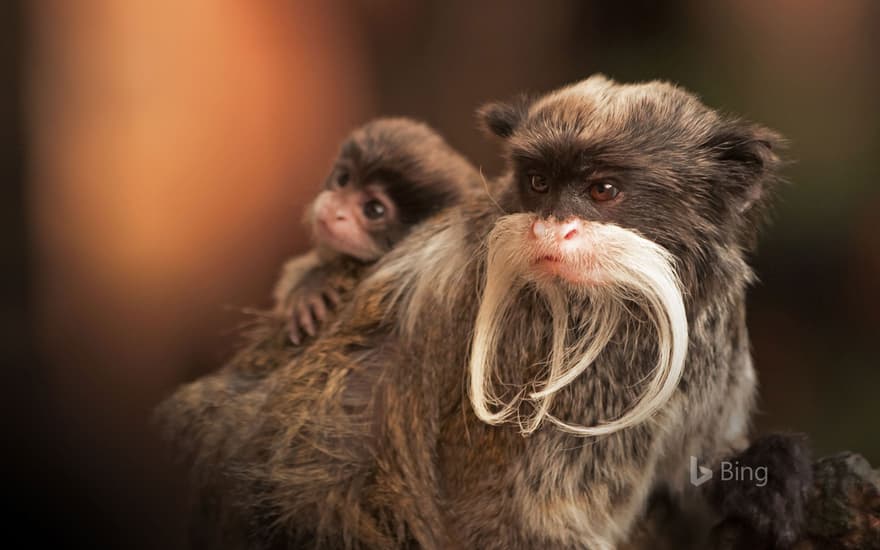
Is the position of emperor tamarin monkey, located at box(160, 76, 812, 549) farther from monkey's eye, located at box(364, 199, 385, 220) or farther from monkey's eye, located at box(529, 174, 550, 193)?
monkey's eye, located at box(364, 199, 385, 220)

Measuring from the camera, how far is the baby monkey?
2.15m

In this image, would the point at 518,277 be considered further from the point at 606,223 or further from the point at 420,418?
the point at 420,418

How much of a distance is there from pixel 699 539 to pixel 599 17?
1343 mm

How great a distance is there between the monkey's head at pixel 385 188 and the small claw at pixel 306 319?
174 millimetres

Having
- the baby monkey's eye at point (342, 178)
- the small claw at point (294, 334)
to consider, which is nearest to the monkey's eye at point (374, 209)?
the baby monkey's eye at point (342, 178)

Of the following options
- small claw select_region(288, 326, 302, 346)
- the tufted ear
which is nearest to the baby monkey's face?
small claw select_region(288, 326, 302, 346)

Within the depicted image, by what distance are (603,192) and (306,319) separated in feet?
2.63

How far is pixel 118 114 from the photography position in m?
2.05

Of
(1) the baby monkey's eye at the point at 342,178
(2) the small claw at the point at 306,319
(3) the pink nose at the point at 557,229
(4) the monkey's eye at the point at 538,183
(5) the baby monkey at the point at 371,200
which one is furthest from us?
(1) the baby monkey's eye at the point at 342,178

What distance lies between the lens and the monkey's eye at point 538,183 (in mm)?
1580

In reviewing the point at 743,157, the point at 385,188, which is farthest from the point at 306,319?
the point at 743,157

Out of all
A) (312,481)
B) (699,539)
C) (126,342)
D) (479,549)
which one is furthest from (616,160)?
(126,342)

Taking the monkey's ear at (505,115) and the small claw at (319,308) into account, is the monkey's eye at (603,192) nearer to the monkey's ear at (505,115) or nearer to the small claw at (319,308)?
the monkey's ear at (505,115)

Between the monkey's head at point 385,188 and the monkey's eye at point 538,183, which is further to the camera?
the monkey's head at point 385,188
